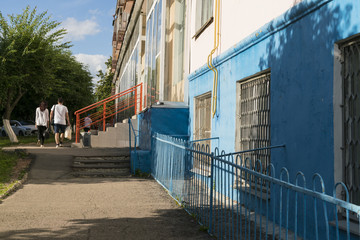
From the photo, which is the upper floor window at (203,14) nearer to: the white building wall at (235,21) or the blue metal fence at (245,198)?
the white building wall at (235,21)

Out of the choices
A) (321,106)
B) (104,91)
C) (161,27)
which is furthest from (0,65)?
(104,91)

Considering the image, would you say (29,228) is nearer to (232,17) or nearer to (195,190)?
(195,190)

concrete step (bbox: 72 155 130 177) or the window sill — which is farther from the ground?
the window sill

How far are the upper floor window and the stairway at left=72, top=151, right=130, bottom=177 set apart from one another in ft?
13.3

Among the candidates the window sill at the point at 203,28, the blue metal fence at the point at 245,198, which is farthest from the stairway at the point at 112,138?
the blue metal fence at the point at 245,198

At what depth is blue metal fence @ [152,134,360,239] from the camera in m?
4.13

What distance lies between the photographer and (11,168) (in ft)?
35.5

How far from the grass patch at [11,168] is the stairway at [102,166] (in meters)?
1.31

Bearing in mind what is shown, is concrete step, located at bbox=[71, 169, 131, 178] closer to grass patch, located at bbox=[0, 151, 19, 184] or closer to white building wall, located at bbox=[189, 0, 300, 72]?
grass patch, located at bbox=[0, 151, 19, 184]

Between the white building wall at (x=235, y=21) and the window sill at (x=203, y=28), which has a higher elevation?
the window sill at (x=203, y=28)

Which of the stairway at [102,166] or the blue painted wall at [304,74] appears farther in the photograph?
the stairway at [102,166]

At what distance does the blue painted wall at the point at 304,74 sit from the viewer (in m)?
4.64

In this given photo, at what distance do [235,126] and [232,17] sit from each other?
2112mm

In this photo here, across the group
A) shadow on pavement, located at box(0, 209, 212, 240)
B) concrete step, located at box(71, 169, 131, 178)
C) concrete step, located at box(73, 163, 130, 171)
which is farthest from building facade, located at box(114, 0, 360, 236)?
concrete step, located at box(73, 163, 130, 171)
